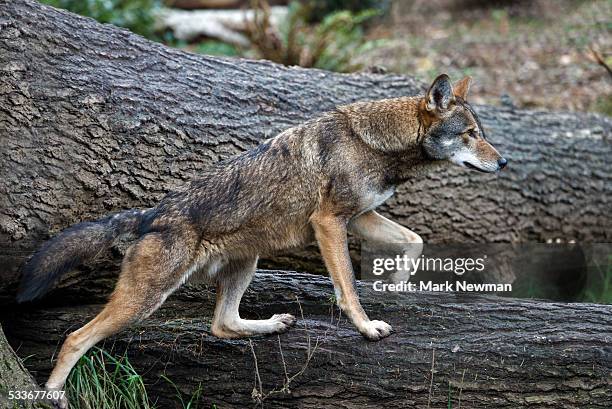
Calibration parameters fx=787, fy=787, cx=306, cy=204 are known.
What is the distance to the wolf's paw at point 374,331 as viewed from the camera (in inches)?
222

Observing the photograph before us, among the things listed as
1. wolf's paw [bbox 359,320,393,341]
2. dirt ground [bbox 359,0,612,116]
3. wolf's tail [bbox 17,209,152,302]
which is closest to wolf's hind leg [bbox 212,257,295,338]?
wolf's paw [bbox 359,320,393,341]

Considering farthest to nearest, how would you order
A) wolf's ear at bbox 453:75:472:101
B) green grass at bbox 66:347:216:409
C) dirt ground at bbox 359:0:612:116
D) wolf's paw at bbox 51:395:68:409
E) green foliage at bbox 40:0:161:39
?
dirt ground at bbox 359:0:612:116 < green foliage at bbox 40:0:161:39 < wolf's ear at bbox 453:75:472:101 < green grass at bbox 66:347:216:409 < wolf's paw at bbox 51:395:68:409

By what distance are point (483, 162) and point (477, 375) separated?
5.76 feet

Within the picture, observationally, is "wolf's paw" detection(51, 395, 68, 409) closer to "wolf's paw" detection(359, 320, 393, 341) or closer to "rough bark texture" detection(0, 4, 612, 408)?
"rough bark texture" detection(0, 4, 612, 408)

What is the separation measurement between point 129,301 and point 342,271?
1.55 m

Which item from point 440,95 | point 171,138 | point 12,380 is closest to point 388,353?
point 440,95

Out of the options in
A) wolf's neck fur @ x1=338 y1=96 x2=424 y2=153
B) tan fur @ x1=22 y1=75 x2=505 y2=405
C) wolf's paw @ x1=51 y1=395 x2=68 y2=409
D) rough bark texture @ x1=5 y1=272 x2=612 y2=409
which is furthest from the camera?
wolf's neck fur @ x1=338 y1=96 x2=424 y2=153

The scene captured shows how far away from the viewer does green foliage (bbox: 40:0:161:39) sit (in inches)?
532

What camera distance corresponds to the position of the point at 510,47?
16344 mm

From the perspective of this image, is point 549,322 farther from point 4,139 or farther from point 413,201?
point 4,139

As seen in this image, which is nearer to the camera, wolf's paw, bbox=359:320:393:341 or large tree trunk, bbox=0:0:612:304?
wolf's paw, bbox=359:320:393:341

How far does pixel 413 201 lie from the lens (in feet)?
27.0

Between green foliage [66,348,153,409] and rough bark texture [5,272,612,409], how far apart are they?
0.13m

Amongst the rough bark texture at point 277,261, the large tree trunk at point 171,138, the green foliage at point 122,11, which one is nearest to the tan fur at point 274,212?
the rough bark texture at point 277,261
